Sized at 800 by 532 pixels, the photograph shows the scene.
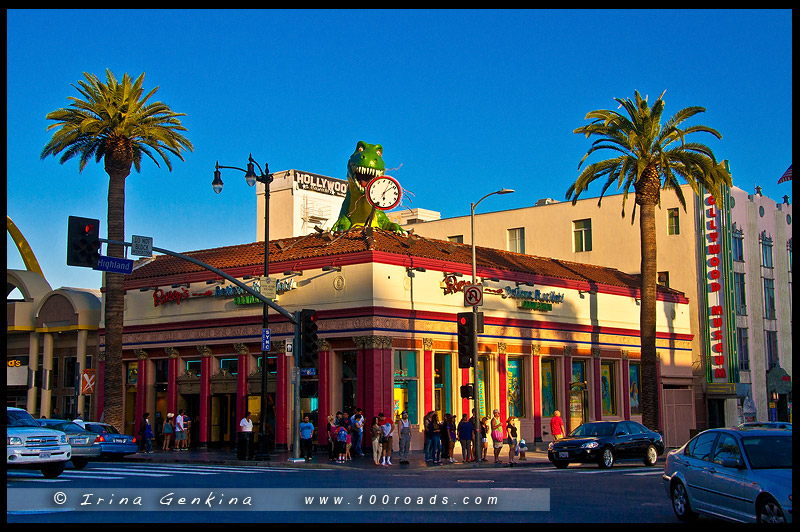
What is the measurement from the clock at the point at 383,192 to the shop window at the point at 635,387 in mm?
16190

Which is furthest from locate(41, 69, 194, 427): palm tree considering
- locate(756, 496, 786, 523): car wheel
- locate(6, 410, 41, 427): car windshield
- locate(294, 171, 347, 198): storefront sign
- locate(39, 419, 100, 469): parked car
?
locate(294, 171, 347, 198): storefront sign

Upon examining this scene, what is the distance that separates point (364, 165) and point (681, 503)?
28.0 metres

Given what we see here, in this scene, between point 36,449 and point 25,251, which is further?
point 25,251

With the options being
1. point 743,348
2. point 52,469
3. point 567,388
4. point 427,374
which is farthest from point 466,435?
point 743,348

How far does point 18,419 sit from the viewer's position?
2281 cm

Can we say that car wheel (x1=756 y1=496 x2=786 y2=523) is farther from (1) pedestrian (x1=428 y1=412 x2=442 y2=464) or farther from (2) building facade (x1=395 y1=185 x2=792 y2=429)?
(2) building facade (x1=395 y1=185 x2=792 y2=429)

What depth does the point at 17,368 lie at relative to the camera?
46.1 meters

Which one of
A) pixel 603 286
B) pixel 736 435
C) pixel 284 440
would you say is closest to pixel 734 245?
pixel 603 286

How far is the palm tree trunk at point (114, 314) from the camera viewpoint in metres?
38.5

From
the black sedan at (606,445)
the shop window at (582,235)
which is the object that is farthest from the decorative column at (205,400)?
the shop window at (582,235)

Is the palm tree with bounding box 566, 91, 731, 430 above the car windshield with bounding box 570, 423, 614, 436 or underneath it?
above

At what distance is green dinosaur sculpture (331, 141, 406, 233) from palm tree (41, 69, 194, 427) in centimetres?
804

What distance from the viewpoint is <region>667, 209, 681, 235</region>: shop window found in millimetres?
52719

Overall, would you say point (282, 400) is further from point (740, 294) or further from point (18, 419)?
point (740, 294)
